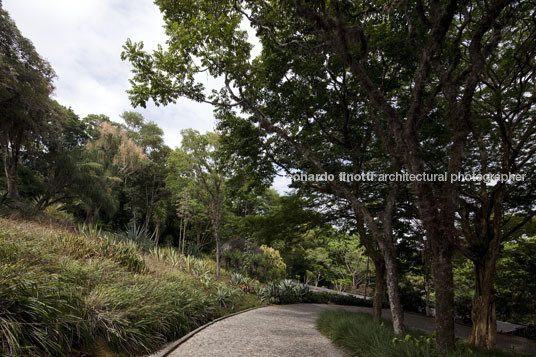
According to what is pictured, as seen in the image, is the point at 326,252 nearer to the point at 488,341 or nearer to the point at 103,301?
the point at 488,341

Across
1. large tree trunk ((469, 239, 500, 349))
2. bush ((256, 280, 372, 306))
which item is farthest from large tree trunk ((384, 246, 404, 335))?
bush ((256, 280, 372, 306))

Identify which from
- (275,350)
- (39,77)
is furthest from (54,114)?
(275,350)

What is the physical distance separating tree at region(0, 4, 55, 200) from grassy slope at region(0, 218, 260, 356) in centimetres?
692

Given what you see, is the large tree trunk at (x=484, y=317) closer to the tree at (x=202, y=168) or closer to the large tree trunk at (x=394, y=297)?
the large tree trunk at (x=394, y=297)

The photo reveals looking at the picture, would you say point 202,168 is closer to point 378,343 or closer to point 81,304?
point 81,304

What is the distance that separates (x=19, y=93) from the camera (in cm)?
1052

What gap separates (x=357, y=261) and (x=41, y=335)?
64.9 ft

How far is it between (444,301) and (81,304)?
5.55m

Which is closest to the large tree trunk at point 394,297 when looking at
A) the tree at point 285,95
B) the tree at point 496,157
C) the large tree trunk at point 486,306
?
the tree at point 285,95

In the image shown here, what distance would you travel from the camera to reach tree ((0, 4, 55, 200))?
1012cm

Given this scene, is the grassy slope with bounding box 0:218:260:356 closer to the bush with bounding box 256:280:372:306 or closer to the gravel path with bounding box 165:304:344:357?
the gravel path with bounding box 165:304:344:357

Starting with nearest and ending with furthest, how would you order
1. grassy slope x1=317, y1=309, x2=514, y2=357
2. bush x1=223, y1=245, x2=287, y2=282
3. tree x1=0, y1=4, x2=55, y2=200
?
grassy slope x1=317, y1=309, x2=514, y2=357 → tree x1=0, y1=4, x2=55, y2=200 → bush x1=223, y1=245, x2=287, y2=282

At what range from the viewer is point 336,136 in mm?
8609

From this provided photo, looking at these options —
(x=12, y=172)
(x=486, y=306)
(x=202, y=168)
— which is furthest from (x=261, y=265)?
(x=12, y=172)
